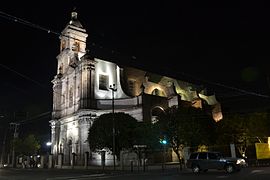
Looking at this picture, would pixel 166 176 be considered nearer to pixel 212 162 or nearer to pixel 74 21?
pixel 212 162

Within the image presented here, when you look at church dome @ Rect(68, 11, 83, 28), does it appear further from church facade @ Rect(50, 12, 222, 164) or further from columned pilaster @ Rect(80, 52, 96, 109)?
columned pilaster @ Rect(80, 52, 96, 109)

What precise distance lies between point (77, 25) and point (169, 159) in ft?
115

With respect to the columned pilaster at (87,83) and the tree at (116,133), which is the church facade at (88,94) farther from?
the tree at (116,133)

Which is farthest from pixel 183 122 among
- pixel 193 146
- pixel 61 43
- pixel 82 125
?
pixel 61 43

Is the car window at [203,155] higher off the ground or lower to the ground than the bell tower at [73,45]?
lower

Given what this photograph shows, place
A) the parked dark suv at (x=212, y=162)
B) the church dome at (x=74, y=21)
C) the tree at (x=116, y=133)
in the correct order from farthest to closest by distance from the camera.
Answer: the church dome at (x=74, y=21) < the tree at (x=116, y=133) < the parked dark suv at (x=212, y=162)

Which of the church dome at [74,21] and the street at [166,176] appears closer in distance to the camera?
the street at [166,176]

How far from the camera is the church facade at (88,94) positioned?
53.8m

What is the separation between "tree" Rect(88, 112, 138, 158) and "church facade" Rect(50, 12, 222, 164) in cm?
486

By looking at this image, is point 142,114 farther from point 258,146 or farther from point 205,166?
point 205,166

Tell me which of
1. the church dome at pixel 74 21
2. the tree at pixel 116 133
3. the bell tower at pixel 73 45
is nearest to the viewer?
the tree at pixel 116 133

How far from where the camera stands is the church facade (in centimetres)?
5384

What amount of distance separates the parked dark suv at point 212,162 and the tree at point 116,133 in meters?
19.1

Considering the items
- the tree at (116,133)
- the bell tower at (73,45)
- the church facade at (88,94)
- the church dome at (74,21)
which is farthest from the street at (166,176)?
the church dome at (74,21)
